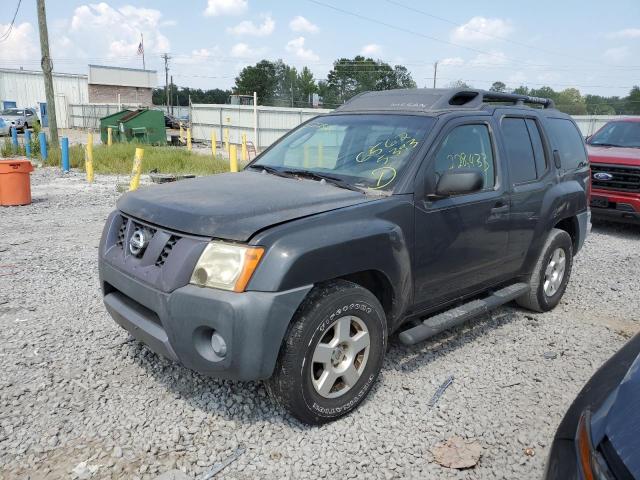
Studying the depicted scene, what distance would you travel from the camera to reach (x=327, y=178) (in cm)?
354

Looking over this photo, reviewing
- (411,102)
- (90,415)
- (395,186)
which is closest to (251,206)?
(395,186)

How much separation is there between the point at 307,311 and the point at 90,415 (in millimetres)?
1451

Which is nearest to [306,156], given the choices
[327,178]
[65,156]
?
[327,178]

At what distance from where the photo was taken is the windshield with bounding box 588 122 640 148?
9203 millimetres

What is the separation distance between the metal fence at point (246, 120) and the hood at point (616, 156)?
19.4 metres

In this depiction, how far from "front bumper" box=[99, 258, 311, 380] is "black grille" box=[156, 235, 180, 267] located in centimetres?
15

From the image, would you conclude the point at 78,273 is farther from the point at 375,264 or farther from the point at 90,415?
the point at 375,264

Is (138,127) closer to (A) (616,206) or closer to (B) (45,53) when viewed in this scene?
(B) (45,53)

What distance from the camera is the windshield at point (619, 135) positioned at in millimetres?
9203

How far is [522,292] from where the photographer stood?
4.47 metres

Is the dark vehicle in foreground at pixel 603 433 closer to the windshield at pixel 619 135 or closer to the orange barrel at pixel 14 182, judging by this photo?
the windshield at pixel 619 135

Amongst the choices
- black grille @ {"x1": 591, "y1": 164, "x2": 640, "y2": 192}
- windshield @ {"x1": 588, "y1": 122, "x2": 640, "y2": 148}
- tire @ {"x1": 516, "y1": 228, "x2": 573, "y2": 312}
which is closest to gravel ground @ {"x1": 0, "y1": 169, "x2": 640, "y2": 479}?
tire @ {"x1": 516, "y1": 228, "x2": 573, "y2": 312}

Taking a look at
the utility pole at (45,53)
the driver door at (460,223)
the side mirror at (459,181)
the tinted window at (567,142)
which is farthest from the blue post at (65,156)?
the side mirror at (459,181)

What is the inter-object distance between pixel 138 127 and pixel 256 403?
74.8 feet
